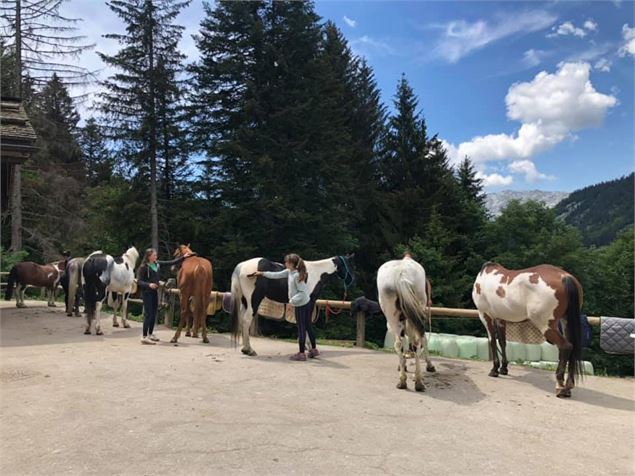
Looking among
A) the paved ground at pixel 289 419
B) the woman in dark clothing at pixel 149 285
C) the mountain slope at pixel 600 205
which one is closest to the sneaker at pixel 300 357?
the paved ground at pixel 289 419

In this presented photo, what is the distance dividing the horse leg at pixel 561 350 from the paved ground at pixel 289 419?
6.6 inches

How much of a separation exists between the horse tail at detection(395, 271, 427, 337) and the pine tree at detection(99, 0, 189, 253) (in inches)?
601

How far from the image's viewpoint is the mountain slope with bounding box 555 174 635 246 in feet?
421

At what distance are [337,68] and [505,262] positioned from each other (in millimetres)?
14988

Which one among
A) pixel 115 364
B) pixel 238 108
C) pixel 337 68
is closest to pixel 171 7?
pixel 238 108

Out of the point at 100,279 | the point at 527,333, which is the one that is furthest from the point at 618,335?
the point at 100,279

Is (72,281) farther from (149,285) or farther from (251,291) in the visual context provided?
(251,291)

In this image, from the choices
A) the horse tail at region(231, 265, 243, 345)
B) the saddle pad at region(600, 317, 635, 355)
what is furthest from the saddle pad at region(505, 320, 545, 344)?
the horse tail at region(231, 265, 243, 345)

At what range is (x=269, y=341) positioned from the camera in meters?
10.2

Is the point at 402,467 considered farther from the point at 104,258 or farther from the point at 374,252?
the point at 374,252

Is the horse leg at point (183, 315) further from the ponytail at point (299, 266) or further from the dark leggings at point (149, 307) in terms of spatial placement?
the ponytail at point (299, 266)

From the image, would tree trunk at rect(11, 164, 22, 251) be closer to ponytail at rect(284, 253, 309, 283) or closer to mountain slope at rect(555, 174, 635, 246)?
ponytail at rect(284, 253, 309, 283)

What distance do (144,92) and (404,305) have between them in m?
17.6

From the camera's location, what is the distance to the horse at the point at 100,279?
9242 mm
